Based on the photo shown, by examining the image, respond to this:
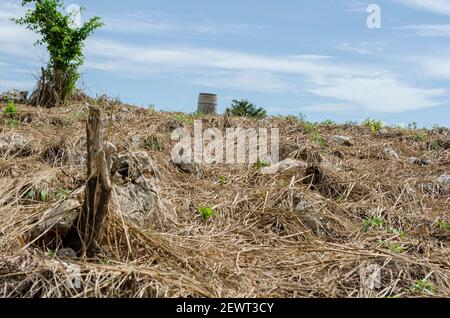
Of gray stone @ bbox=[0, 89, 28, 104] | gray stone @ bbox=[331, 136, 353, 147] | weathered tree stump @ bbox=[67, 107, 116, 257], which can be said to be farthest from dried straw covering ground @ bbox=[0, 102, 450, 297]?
gray stone @ bbox=[0, 89, 28, 104]

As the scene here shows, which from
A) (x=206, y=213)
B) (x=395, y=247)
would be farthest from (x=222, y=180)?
(x=395, y=247)

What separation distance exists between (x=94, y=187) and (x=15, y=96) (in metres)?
7.15

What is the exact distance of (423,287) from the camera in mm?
3727

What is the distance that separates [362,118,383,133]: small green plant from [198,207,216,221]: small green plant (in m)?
5.06

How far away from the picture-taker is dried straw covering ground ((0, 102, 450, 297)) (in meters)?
3.38

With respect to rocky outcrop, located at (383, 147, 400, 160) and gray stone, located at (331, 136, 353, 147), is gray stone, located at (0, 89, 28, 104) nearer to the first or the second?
gray stone, located at (331, 136, 353, 147)

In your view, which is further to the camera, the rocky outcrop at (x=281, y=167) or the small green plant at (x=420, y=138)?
the small green plant at (x=420, y=138)

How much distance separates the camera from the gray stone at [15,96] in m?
9.89

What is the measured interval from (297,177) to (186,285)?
279 centimetres

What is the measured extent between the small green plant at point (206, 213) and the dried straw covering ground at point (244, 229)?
5 cm
